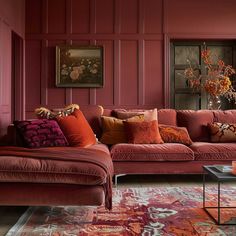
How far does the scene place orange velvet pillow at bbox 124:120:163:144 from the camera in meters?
4.26

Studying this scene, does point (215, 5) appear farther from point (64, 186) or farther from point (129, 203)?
point (64, 186)

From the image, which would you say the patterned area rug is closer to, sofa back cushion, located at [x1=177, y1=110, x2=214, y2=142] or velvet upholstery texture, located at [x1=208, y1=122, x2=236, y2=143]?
velvet upholstery texture, located at [x1=208, y1=122, x2=236, y2=143]

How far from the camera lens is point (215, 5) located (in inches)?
241

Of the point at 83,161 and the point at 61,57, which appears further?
the point at 61,57

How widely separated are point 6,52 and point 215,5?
11.5 feet

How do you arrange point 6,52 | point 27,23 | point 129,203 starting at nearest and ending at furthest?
point 129,203 → point 6,52 → point 27,23

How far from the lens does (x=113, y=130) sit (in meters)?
4.43

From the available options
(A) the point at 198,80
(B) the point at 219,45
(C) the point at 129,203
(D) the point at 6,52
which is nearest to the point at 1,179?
(C) the point at 129,203

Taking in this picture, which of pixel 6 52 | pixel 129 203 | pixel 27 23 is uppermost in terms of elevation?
pixel 27 23

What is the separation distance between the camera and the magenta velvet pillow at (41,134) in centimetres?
356

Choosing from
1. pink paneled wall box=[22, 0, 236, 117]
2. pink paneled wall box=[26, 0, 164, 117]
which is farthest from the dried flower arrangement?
pink paneled wall box=[26, 0, 164, 117]

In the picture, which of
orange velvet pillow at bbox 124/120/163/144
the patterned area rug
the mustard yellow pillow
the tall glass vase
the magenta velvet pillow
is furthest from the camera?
the tall glass vase

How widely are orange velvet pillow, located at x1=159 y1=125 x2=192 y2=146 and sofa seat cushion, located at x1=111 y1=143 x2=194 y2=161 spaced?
A: 294 mm

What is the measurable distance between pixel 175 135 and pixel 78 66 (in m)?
2.42
